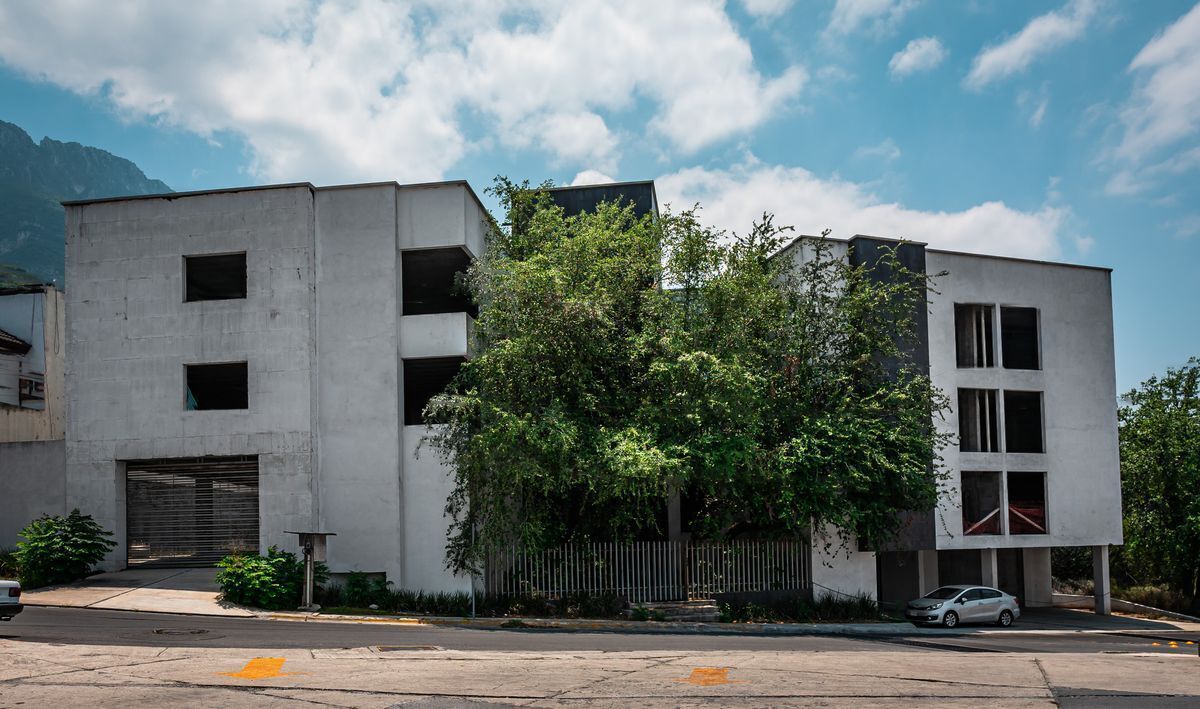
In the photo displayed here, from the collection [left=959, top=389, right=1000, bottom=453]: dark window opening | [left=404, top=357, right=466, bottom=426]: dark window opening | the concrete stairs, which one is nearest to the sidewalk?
[left=404, top=357, right=466, bottom=426]: dark window opening

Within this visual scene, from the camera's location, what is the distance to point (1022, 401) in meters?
33.6

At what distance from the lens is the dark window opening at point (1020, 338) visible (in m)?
→ 33.4

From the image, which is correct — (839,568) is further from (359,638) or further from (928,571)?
(359,638)

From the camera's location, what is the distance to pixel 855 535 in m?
26.2

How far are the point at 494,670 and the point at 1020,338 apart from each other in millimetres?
26057

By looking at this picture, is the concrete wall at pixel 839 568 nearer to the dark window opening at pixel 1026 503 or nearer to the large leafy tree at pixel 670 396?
the large leafy tree at pixel 670 396

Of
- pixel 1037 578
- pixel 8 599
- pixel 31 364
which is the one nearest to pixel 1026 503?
pixel 1037 578

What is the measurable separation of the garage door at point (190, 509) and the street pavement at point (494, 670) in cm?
511

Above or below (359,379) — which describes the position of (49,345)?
above

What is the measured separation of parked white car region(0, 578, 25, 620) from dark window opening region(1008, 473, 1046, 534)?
28666mm

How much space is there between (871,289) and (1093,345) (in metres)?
12.5

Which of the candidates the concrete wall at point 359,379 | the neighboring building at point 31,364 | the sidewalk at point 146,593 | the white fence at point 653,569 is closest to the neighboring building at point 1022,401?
the white fence at point 653,569

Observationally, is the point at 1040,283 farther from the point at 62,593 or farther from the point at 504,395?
the point at 62,593

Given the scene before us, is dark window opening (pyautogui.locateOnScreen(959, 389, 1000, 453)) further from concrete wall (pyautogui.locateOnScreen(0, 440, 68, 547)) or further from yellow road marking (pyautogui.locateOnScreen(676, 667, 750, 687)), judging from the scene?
concrete wall (pyautogui.locateOnScreen(0, 440, 68, 547))
